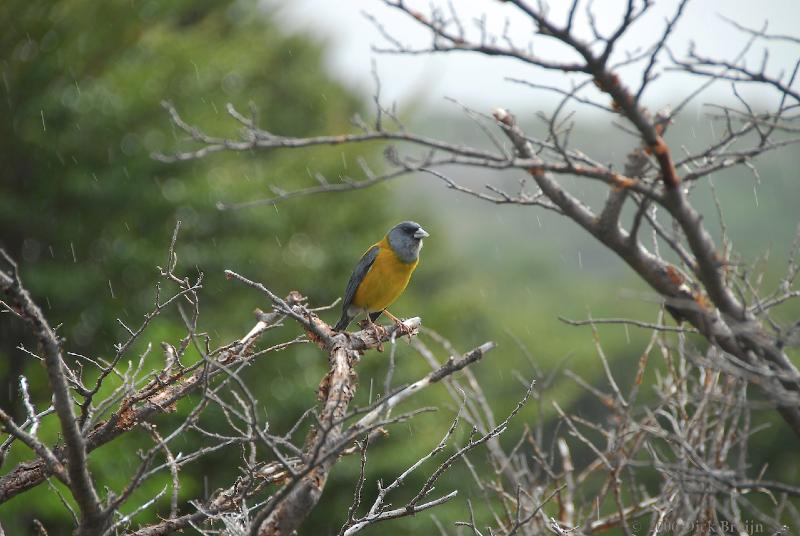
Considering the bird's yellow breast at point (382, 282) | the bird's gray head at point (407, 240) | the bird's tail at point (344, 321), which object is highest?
the bird's gray head at point (407, 240)

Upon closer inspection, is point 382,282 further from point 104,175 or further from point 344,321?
point 104,175

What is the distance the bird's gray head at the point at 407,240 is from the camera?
5941 millimetres

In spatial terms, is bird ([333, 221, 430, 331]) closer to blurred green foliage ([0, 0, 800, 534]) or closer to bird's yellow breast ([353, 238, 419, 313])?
bird's yellow breast ([353, 238, 419, 313])

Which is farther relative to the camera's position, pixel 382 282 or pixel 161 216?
pixel 161 216

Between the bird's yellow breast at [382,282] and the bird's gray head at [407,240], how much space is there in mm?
45

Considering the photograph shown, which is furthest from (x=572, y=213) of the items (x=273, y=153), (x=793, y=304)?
(x=793, y=304)

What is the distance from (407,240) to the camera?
6.02 meters

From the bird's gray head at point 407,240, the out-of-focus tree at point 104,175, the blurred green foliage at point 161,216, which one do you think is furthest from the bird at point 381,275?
the out-of-focus tree at point 104,175

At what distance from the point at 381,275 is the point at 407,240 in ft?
1.29

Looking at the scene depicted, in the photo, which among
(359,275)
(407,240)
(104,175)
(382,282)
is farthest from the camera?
(104,175)

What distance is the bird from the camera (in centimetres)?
581

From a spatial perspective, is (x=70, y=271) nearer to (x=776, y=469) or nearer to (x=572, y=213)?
(x=572, y=213)

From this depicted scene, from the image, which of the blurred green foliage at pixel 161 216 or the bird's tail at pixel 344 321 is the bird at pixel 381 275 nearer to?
the bird's tail at pixel 344 321

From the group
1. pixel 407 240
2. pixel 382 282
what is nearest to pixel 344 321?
pixel 382 282
